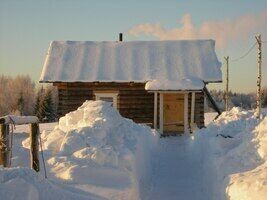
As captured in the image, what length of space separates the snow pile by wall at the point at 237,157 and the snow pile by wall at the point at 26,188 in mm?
2735

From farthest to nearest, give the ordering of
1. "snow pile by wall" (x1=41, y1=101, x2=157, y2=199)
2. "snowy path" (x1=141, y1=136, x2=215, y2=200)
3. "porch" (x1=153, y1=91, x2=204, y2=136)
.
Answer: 1. "porch" (x1=153, y1=91, x2=204, y2=136)
2. "snowy path" (x1=141, y1=136, x2=215, y2=200)
3. "snow pile by wall" (x1=41, y1=101, x2=157, y2=199)

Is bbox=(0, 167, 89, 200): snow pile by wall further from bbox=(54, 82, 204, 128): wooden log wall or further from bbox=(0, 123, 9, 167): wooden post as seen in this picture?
bbox=(54, 82, 204, 128): wooden log wall

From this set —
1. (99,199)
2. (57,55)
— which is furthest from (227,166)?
(57,55)

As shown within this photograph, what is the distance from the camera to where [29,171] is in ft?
23.3

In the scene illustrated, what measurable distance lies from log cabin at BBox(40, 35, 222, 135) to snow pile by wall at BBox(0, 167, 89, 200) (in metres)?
13.9

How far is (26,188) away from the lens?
6523 mm

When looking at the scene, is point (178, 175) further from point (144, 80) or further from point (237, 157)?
point (144, 80)

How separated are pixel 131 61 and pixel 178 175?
1293 centimetres

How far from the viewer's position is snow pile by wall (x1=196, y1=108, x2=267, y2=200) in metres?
7.84

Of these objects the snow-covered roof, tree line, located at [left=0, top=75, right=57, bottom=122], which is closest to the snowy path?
the snow-covered roof

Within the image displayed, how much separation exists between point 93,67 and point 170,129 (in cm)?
524

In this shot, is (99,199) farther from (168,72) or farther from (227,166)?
(168,72)

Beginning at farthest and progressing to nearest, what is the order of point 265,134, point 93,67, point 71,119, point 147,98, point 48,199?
point 93,67
point 147,98
point 71,119
point 265,134
point 48,199

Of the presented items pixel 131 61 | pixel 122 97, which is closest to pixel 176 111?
pixel 122 97
